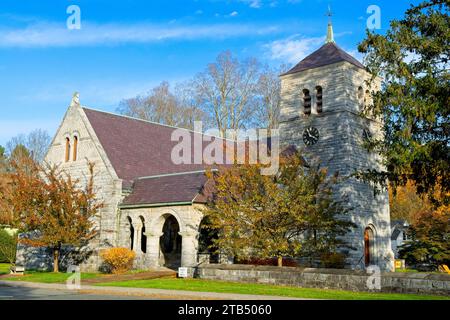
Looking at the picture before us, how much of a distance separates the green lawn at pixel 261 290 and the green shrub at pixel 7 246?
2206cm

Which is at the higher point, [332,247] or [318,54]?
[318,54]

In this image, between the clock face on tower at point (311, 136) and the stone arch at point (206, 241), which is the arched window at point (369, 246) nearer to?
the clock face on tower at point (311, 136)

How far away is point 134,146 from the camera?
33.0m

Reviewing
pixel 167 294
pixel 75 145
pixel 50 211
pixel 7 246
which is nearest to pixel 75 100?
pixel 75 145

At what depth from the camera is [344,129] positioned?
2825 centimetres

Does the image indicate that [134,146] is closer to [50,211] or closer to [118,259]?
[50,211]

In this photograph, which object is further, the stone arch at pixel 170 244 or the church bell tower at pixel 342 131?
the stone arch at pixel 170 244

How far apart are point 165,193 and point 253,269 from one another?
8.35 metres

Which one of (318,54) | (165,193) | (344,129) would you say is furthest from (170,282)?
(318,54)

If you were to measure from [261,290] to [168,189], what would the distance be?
37.0ft

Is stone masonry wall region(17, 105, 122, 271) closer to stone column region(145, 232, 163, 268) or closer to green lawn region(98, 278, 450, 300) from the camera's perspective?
stone column region(145, 232, 163, 268)

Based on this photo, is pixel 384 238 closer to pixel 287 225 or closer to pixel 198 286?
pixel 287 225

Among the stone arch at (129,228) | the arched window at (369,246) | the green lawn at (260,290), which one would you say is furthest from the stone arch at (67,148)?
the arched window at (369,246)

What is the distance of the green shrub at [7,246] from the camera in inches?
1537
